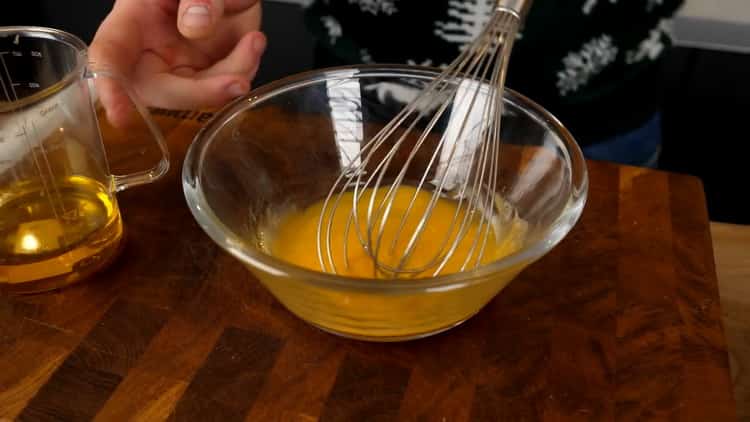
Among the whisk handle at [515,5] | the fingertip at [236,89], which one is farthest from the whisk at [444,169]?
the fingertip at [236,89]

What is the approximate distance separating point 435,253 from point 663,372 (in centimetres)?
17

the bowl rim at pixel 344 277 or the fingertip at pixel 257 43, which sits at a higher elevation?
the bowl rim at pixel 344 277

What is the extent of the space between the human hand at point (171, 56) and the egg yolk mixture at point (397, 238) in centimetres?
19

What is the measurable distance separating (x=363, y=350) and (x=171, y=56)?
1.38 ft

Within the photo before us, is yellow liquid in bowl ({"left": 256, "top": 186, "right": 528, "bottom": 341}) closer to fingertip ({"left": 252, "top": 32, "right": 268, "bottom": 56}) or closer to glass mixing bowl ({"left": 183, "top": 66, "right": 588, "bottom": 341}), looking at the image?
glass mixing bowl ({"left": 183, "top": 66, "right": 588, "bottom": 341})

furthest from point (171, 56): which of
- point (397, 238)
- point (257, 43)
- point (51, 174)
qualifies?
A: point (397, 238)

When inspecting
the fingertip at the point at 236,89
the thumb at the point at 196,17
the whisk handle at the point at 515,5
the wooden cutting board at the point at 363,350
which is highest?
the whisk handle at the point at 515,5

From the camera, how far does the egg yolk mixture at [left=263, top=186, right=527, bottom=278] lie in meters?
0.51

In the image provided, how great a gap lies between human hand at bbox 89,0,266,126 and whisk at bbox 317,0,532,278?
18cm

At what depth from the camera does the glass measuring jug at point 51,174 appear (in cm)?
51

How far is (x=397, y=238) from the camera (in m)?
0.53

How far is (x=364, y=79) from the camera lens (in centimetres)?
60

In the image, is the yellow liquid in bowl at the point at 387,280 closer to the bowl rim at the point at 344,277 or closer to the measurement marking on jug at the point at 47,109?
the bowl rim at the point at 344,277

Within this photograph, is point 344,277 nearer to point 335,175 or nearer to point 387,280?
point 387,280
